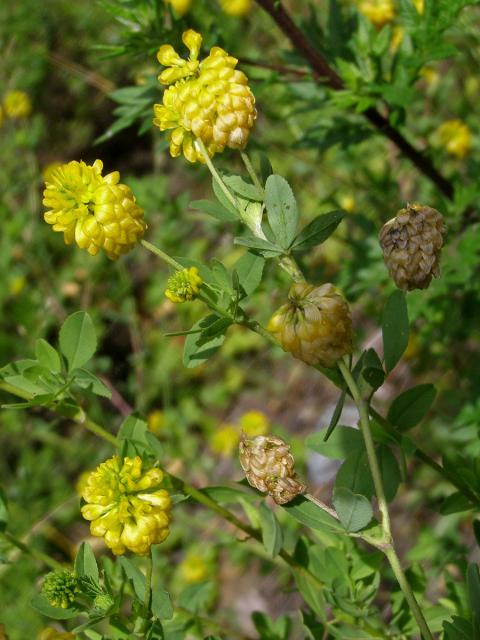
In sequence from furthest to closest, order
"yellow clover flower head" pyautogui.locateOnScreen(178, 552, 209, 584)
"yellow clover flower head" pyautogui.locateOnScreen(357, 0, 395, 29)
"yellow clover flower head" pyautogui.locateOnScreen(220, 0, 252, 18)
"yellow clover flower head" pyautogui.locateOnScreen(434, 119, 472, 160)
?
"yellow clover flower head" pyautogui.locateOnScreen(220, 0, 252, 18) → "yellow clover flower head" pyautogui.locateOnScreen(178, 552, 209, 584) → "yellow clover flower head" pyautogui.locateOnScreen(434, 119, 472, 160) → "yellow clover flower head" pyautogui.locateOnScreen(357, 0, 395, 29)

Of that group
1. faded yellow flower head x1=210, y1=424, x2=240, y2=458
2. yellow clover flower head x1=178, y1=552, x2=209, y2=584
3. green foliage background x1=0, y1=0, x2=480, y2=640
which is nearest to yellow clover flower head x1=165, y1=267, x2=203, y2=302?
green foliage background x1=0, y1=0, x2=480, y2=640

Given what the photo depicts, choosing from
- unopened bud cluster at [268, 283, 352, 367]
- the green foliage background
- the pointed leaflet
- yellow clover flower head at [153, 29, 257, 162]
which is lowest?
the green foliage background

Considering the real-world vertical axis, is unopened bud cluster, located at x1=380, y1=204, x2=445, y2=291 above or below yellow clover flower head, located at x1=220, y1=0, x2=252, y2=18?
above

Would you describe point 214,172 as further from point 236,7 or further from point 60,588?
point 236,7

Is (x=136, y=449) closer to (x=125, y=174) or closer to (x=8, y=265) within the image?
(x=8, y=265)

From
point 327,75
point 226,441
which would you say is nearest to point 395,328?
point 327,75

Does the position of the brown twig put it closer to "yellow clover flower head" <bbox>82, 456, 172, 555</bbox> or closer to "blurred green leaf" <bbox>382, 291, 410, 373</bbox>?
"blurred green leaf" <bbox>382, 291, 410, 373</bbox>
